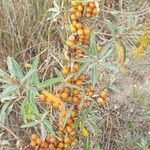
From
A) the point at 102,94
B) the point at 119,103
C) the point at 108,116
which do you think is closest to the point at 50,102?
the point at 102,94

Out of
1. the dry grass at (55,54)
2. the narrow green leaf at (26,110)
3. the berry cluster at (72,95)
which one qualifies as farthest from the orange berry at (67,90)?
the dry grass at (55,54)

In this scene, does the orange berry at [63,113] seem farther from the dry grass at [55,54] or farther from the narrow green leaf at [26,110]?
the dry grass at [55,54]

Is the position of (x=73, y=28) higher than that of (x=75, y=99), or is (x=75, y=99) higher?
(x=73, y=28)

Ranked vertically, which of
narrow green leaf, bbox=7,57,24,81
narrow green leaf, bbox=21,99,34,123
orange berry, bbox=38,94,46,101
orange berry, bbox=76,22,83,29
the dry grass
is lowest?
the dry grass

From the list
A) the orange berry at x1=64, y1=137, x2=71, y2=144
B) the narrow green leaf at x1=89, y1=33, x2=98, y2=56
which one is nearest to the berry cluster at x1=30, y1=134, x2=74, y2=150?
the orange berry at x1=64, y1=137, x2=71, y2=144

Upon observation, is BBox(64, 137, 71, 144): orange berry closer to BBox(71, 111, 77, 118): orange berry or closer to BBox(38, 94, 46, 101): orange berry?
BBox(71, 111, 77, 118): orange berry

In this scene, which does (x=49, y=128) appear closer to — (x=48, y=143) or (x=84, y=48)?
(x=48, y=143)

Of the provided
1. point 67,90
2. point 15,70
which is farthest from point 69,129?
point 15,70

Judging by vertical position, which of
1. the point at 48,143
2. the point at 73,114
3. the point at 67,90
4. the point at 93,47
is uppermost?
the point at 93,47

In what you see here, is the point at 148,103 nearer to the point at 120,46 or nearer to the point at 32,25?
the point at 120,46

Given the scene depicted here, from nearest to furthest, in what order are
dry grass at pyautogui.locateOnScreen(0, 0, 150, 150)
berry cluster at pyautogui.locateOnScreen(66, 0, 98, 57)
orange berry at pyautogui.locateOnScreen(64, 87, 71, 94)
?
berry cluster at pyautogui.locateOnScreen(66, 0, 98, 57) → orange berry at pyautogui.locateOnScreen(64, 87, 71, 94) → dry grass at pyautogui.locateOnScreen(0, 0, 150, 150)

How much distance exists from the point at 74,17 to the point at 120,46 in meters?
0.23

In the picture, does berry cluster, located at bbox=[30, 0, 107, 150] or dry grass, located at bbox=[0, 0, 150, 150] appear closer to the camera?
berry cluster, located at bbox=[30, 0, 107, 150]

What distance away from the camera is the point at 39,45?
7.90 feet
